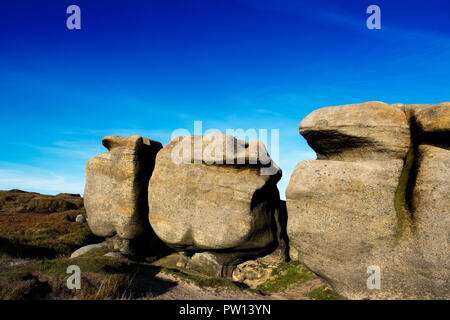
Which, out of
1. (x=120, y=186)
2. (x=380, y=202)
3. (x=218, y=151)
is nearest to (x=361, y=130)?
(x=380, y=202)

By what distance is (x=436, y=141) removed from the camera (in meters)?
10.6

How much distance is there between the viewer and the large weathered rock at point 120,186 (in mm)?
16953

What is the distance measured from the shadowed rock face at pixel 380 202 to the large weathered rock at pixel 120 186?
934 cm

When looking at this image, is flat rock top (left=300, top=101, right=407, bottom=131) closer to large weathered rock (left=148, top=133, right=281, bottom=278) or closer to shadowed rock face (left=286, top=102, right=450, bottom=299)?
shadowed rock face (left=286, top=102, right=450, bottom=299)

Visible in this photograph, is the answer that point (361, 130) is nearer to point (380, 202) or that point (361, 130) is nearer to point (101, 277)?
point (380, 202)

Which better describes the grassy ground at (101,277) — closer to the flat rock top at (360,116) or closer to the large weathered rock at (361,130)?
the large weathered rock at (361,130)

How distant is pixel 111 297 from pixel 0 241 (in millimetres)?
16529

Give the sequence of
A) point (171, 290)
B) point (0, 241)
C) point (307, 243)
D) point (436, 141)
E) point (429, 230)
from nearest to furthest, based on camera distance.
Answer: point (429, 230) < point (436, 141) < point (307, 243) < point (171, 290) < point (0, 241)

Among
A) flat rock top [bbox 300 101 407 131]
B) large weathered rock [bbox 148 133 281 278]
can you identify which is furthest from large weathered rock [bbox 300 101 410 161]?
large weathered rock [bbox 148 133 281 278]

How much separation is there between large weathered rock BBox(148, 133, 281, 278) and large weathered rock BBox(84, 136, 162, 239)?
1690 millimetres

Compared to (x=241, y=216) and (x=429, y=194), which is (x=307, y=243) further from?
(x=429, y=194)

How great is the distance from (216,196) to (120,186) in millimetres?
6301

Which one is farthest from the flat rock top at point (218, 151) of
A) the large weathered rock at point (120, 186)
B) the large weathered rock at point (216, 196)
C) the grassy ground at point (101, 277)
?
the grassy ground at point (101, 277)
